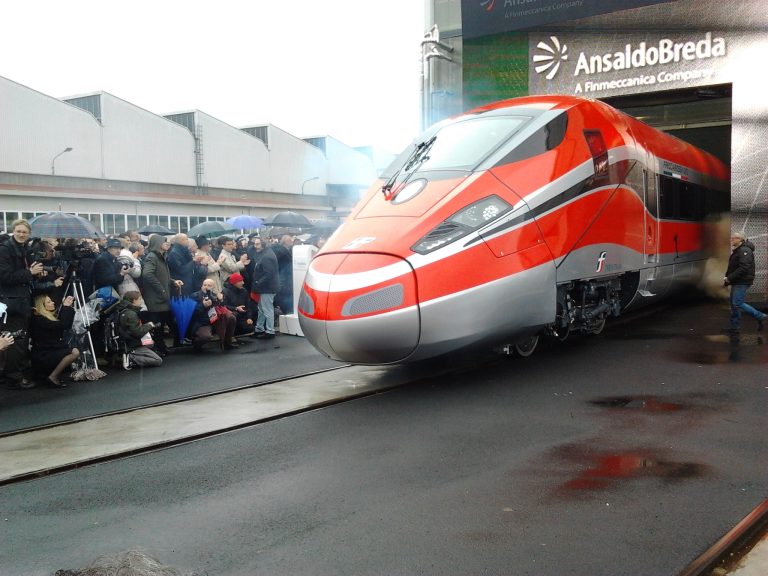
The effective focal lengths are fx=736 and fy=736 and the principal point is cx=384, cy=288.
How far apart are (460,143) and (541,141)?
90cm

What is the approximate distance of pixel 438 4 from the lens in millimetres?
16891

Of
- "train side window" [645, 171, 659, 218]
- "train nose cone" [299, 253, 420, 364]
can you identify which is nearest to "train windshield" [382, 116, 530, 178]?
"train nose cone" [299, 253, 420, 364]

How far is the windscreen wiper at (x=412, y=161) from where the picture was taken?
323 inches

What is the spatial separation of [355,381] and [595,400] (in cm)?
253

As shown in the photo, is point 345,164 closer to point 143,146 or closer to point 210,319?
point 143,146

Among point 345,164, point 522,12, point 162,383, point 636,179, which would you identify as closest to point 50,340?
point 162,383

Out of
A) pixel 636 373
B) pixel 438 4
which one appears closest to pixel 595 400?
pixel 636 373

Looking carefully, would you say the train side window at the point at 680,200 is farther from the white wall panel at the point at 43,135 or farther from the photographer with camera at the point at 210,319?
the white wall panel at the point at 43,135

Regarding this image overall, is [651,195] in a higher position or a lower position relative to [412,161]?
lower

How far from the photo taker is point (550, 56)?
51.2 feet

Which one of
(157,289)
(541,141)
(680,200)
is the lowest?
(157,289)

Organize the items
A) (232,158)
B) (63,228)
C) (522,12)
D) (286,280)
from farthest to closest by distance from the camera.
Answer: (232,158)
(522,12)
(286,280)
(63,228)

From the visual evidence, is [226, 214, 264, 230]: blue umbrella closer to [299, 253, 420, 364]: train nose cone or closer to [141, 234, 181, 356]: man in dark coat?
[141, 234, 181, 356]: man in dark coat

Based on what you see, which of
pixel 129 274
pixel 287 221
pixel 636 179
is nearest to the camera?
pixel 636 179
